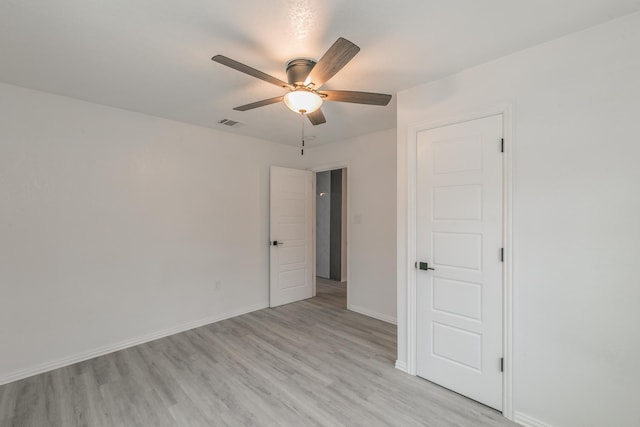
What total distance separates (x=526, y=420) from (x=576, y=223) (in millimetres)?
1384

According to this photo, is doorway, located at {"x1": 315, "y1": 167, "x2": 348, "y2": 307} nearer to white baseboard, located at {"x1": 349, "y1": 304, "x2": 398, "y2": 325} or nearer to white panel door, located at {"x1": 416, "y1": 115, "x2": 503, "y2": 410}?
white baseboard, located at {"x1": 349, "y1": 304, "x2": 398, "y2": 325}

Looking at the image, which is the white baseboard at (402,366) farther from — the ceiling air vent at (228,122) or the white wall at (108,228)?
the ceiling air vent at (228,122)

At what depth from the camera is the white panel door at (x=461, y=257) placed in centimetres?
204

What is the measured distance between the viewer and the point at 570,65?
175 cm

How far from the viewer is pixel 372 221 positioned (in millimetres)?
3951

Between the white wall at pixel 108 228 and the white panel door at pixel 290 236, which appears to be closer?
the white wall at pixel 108 228

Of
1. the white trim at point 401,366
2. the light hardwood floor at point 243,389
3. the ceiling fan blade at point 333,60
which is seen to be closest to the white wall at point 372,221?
the light hardwood floor at point 243,389

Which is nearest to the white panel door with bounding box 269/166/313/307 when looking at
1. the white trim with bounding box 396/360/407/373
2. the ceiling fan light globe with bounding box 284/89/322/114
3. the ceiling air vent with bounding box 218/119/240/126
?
the ceiling air vent with bounding box 218/119/240/126

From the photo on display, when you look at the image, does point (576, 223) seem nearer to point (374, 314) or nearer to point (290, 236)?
point (374, 314)

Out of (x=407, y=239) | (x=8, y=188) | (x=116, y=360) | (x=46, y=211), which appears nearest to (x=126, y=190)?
(x=46, y=211)

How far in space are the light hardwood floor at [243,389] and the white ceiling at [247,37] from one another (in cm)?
260

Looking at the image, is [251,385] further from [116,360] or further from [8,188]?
[8,188]

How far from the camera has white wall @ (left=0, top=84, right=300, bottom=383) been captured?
2447mm

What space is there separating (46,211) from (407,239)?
3391mm
